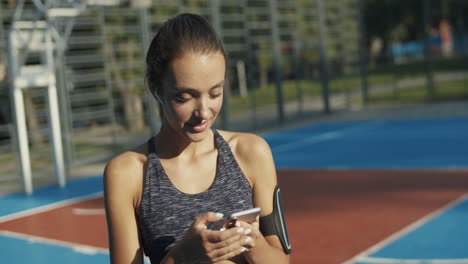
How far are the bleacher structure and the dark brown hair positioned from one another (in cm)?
693

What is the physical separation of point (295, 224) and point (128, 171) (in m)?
4.61

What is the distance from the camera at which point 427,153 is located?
1044 centimetres

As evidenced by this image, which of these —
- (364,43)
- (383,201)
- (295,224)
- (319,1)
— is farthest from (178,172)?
(364,43)

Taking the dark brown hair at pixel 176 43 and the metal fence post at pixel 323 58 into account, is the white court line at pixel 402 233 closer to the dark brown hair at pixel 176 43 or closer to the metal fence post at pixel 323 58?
the dark brown hair at pixel 176 43

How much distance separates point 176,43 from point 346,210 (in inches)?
206

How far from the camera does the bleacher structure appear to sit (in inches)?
342

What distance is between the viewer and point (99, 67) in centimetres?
1255

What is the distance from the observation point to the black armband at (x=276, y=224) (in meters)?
2.01

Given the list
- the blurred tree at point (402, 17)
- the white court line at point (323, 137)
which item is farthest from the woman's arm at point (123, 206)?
the blurred tree at point (402, 17)

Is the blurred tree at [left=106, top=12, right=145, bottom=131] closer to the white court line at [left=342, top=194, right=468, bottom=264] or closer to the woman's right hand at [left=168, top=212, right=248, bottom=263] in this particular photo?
the white court line at [left=342, top=194, right=468, bottom=264]

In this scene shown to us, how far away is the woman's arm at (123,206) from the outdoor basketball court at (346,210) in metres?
3.36

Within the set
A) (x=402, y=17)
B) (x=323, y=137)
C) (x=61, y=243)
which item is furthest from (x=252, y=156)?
(x=402, y=17)

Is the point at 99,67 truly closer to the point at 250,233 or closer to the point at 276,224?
the point at 276,224

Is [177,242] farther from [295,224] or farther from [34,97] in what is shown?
[34,97]
